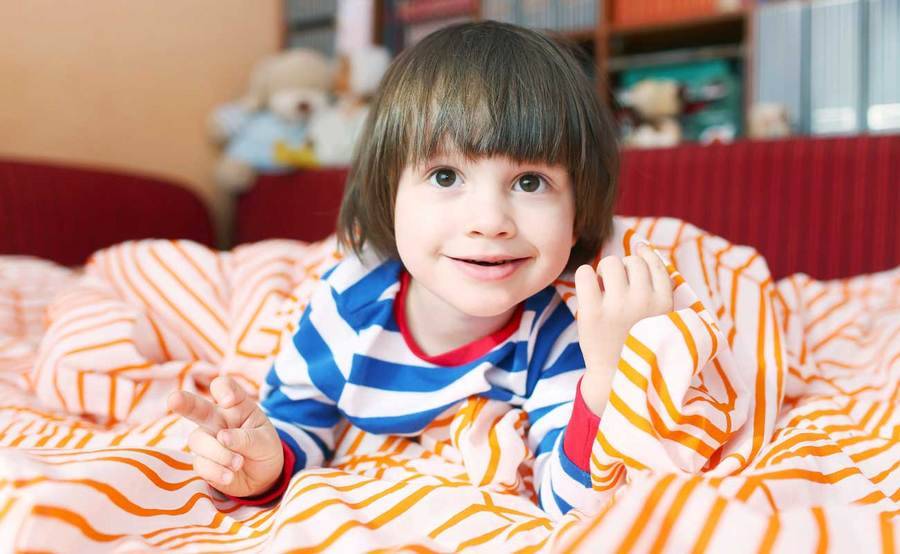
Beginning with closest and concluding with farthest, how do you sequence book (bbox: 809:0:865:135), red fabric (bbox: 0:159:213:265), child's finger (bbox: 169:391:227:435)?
child's finger (bbox: 169:391:227:435), red fabric (bbox: 0:159:213:265), book (bbox: 809:0:865:135)

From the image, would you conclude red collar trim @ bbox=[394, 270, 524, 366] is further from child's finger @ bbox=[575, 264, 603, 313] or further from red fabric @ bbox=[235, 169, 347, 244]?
red fabric @ bbox=[235, 169, 347, 244]

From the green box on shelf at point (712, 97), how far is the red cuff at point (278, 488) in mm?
1507

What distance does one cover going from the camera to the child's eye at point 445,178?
61 cm

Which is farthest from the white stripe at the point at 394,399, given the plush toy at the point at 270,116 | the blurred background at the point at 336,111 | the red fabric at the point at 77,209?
the plush toy at the point at 270,116

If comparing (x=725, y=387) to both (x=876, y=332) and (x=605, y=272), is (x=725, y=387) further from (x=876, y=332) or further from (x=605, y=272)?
(x=876, y=332)

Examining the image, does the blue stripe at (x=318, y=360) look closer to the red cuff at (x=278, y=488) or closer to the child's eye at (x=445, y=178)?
the red cuff at (x=278, y=488)

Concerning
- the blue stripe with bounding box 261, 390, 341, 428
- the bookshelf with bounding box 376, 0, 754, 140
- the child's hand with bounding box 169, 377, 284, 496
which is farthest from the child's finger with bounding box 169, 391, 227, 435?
the bookshelf with bounding box 376, 0, 754, 140

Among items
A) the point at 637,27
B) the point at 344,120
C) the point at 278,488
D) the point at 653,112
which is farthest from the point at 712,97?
the point at 278,488

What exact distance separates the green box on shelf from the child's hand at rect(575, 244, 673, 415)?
55.7 inches

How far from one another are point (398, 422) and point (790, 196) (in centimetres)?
96

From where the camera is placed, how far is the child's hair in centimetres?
60

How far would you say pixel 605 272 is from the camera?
57 cm

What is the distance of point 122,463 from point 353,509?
0.16 metres

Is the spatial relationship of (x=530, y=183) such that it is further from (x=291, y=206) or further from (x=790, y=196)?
(x=291, y=206)
